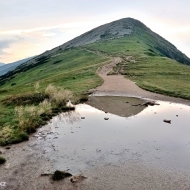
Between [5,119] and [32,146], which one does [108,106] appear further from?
[32,146]

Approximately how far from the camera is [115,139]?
71.8ft

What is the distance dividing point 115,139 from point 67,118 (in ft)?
25.5

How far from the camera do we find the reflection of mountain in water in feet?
87.9

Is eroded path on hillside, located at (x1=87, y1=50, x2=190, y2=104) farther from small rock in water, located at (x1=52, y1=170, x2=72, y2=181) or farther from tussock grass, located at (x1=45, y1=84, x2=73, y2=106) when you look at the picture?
small rock in water, located at (x1=52, y1=170, x2=72, y2=181)

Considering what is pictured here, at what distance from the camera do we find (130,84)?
1857 inches

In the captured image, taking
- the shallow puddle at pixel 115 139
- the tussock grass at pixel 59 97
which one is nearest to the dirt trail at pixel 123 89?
the shallow puddle at pixel 115 139

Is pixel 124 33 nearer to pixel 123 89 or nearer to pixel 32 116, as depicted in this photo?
pixel 123 89

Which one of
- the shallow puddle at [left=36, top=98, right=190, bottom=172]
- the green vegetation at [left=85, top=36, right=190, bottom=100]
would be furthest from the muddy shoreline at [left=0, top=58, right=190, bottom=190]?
the green vegetation at [left=85, top=36, right=190, bottom=100]

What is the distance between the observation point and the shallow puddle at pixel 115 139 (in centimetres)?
1808

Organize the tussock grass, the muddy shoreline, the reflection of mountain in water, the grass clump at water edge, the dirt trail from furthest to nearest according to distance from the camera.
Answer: the dirt trail < the tussock grass < the reflection of mountain in water < the grass clump at water edge < the muddy shoreline

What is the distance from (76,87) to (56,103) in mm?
13274

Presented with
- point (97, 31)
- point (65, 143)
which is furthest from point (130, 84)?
point (97, 31)

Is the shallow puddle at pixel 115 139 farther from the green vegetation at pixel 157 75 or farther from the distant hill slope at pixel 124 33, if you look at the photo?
the distant hill slope at pixel 124 33

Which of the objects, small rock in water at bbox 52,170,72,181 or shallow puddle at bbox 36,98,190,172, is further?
shallow puddle at bbox 36,98,190,172
